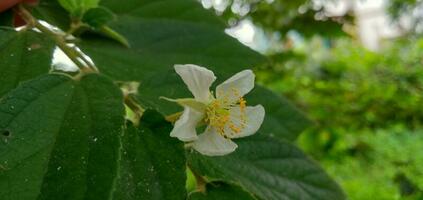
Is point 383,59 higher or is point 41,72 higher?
point 383,59

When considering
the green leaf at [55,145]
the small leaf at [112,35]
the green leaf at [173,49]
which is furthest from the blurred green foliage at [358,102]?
the green leaf at [55,145]

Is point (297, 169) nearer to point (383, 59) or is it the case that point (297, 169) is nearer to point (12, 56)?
point (12, 56)

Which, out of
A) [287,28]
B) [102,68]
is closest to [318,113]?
[287,28]

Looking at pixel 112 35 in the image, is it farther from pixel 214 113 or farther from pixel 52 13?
pixel 214 113

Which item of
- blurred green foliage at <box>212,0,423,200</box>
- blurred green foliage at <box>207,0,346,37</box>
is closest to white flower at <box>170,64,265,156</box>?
blurred green foliage at <box>212,0,423,200</box>

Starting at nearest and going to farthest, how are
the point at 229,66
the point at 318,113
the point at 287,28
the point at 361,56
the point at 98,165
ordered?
the point at 98,165, the point at 229,66, the point at 318,113, the point at 361,56, the point at 287,28

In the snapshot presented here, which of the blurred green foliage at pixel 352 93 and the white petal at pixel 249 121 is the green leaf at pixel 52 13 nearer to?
the white petal at pixel 249 121

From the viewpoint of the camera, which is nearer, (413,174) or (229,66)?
(229,66)
